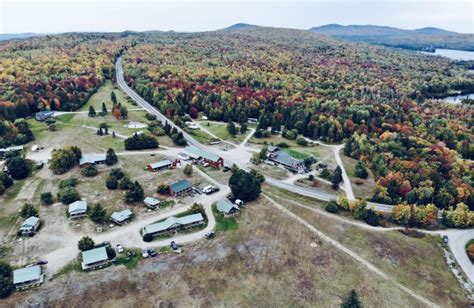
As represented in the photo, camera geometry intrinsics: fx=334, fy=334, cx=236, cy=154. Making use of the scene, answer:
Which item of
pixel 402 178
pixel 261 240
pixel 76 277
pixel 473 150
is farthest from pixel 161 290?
pixel 473 150

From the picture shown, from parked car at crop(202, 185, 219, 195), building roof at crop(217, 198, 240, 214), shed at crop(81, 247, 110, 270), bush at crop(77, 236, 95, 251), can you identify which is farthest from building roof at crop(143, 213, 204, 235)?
parked car at crop(202, 185, 219, 195)

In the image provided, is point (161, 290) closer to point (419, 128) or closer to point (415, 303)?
point (415, 303)

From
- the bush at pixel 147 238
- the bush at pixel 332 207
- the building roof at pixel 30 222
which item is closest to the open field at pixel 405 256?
the bush at pixel 332 207

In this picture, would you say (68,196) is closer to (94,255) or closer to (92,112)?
(94,255)

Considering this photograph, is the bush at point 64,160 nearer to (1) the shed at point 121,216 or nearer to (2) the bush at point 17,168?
(2) the bush at point 17,168

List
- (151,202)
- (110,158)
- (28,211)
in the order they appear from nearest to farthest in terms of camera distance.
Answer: (28,211)
(151,202)
(110,158)

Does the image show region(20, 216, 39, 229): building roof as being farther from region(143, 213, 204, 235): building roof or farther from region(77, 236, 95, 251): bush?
region(143, 213, 204, 235): building roof

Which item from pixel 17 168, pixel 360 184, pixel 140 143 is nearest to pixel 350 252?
pixel 360 184
